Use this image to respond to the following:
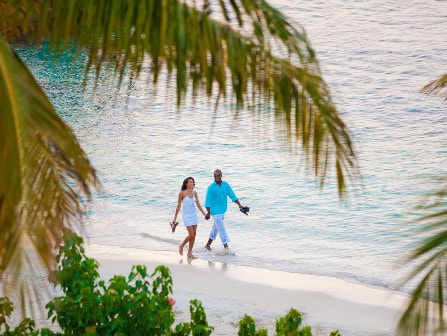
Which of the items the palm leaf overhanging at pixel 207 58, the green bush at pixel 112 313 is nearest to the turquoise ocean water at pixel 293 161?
the green bush at pixel 112 313

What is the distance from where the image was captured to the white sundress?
1630 centimetres

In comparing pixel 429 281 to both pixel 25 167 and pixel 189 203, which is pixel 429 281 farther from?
pixel 189 203

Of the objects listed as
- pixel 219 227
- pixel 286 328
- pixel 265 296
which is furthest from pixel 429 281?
pixel 219 227

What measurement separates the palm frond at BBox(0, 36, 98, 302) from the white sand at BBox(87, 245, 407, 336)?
813 centimetres

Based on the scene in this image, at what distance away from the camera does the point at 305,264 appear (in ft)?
60.5

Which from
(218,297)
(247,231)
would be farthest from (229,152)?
(218,297)

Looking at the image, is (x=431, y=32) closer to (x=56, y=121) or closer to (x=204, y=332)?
(x=204, y=332)

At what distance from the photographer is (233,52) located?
5.30m

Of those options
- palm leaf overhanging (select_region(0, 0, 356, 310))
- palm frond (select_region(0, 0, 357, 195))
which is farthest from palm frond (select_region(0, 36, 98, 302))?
palm frond (select_region(0, 0, 357, 195))

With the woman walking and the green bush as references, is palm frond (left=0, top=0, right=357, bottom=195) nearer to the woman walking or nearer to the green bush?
the green bush

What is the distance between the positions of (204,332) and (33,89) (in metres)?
3.57

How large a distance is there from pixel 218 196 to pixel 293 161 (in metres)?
10.3

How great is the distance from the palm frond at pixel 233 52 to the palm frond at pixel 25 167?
1.51 ft

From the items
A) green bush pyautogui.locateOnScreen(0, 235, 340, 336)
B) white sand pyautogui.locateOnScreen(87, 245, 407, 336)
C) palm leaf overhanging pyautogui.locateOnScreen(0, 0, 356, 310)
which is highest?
palm leaf overhanging pyautogui.locateOnScreen(0, 0, 356, 310)
